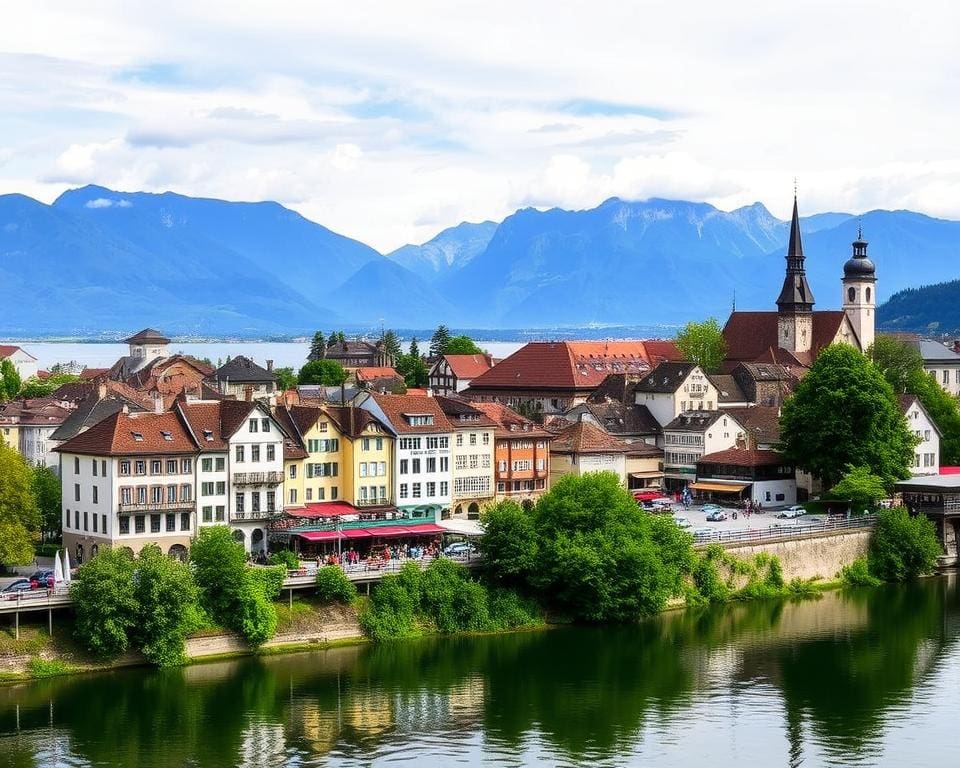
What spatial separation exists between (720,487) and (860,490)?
12.5 metres

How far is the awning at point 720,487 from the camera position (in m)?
109

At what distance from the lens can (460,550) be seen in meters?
82.7

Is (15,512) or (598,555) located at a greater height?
(15,512)

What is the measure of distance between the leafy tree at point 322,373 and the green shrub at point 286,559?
10324 centimetres

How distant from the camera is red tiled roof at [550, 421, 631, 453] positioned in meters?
107

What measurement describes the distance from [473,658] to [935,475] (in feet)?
155

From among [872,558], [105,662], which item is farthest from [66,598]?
[872,558]

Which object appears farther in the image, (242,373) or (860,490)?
(242,373)

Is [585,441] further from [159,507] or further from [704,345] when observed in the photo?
[704,345]

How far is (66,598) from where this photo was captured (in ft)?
226

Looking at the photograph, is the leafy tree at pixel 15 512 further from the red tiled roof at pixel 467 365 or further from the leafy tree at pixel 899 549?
the red tiled roof at pixel 467 365

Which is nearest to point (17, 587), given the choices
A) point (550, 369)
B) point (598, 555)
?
point (598, 555)

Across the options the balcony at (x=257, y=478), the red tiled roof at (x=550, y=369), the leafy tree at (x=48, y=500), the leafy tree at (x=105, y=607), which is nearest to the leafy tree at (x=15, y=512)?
the leafy tree at (x=48, y=500)

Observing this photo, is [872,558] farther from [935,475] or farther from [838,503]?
[935,475]
